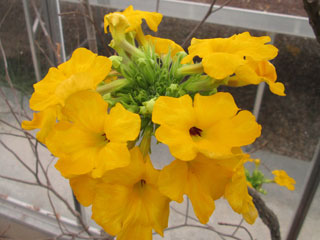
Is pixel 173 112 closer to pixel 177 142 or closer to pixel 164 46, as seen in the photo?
pixel 177 142

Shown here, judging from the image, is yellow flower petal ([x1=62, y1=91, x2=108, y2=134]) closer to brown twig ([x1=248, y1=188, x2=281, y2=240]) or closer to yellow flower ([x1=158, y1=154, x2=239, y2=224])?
yellow flower ([x1=158, y1=154, x2=239, y2=224])

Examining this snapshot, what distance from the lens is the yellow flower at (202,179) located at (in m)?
0.26

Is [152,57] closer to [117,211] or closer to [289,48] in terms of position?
[117,211]

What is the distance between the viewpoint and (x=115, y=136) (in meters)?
0.26

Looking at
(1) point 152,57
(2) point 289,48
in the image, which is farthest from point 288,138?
(1) point 152,57

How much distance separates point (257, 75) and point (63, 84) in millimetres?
205

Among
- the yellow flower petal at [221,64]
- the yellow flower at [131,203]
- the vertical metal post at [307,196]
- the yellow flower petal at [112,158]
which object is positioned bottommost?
the vertical metal post at [307,196]

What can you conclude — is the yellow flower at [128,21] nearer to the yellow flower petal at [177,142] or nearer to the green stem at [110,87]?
the green stem at [110,87]

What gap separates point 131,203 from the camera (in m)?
0.29

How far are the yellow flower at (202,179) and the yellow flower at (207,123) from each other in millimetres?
18

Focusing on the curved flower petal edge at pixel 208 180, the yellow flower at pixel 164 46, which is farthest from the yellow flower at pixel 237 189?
the yellow flower at pixel 164 46

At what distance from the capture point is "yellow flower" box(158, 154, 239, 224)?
0.26m

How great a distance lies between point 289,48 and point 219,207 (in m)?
0.71

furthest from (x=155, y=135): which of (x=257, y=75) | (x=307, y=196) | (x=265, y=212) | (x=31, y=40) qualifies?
(x=31, y=40)
